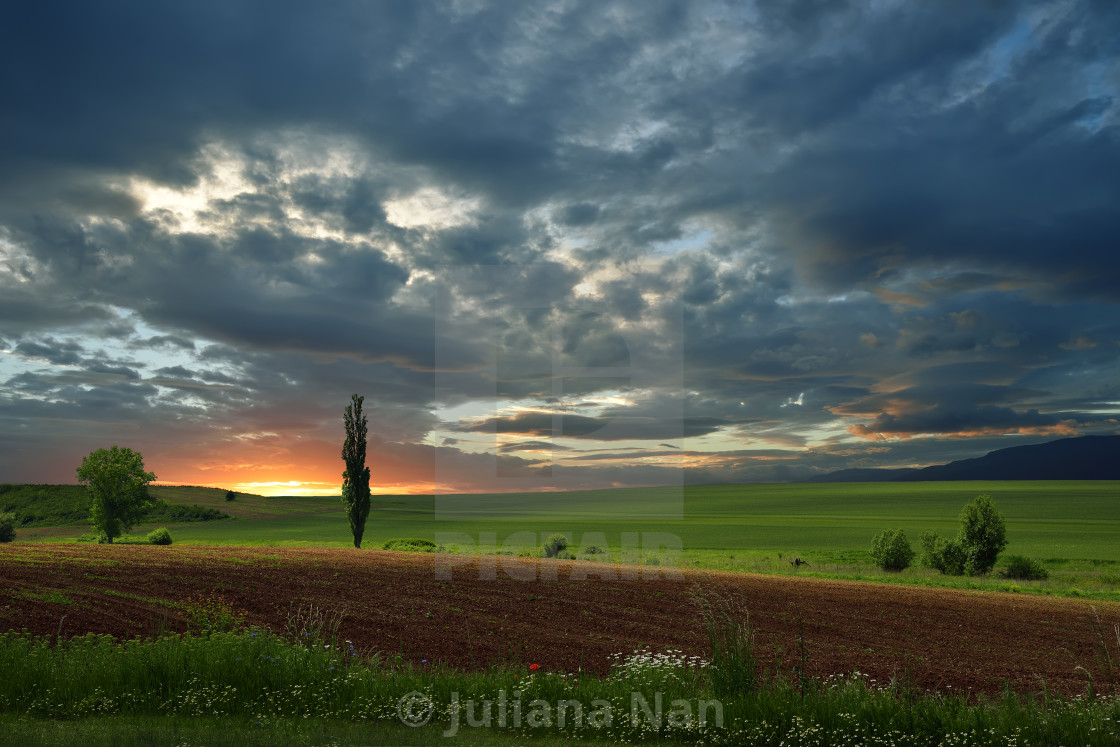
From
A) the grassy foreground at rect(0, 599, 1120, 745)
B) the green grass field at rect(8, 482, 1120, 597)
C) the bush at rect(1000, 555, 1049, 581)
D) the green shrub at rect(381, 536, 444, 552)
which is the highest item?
the grassy foreground at rect(0, 599, 1120, 745)

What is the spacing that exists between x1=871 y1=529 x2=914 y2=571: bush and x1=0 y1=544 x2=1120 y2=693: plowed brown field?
598 inches

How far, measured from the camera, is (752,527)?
89.0 m

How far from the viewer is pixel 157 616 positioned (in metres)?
16.6

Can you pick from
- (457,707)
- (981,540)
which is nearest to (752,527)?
(981,540)

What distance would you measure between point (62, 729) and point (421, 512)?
139 metres

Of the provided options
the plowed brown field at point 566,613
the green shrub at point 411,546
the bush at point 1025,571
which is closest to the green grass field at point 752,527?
the bush at point 1025,571

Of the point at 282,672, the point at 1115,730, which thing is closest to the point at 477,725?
the point at 282,672

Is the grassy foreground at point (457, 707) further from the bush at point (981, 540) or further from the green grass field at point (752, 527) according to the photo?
the bush at point (981, 540)

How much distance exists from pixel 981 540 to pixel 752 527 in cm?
4912

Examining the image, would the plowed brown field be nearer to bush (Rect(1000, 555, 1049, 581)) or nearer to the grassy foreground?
the grassy foreground

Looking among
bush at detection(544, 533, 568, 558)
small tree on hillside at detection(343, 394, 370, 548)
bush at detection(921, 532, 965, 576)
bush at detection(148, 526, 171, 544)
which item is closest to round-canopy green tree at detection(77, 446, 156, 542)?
bush at detection(148, 526, 171, 544)

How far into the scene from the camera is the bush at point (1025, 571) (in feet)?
128

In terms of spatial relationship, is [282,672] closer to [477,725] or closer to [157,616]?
[477,725]

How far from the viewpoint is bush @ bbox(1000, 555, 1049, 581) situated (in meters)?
39.0
